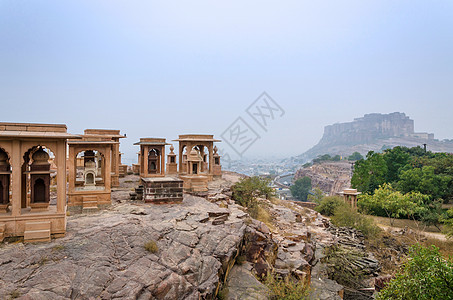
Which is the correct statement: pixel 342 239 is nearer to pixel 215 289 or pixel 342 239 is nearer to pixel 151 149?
pixel 215 289

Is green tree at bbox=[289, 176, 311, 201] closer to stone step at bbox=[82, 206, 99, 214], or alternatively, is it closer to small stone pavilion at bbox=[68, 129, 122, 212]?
small stone pavilion at bbox=[68, 129, 122, 212]

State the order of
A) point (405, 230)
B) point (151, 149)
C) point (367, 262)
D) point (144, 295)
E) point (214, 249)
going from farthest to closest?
point (405, 230) → point (151, 149) → point (367, 262) → point (214, 249) → point (144, 295)

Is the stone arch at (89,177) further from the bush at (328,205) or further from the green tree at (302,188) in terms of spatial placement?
the green tree at (302,188)

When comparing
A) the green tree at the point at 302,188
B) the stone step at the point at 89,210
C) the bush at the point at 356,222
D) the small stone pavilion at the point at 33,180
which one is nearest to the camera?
the small stone pavilion at the point at 33,180

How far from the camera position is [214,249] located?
897cm

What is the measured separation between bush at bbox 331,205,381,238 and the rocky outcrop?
130ft

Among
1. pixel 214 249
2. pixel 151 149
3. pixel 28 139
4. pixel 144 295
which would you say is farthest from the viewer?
pixel 151 149

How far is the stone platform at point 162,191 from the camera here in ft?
40.8

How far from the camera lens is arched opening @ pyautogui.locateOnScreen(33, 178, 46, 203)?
8055 millimetres

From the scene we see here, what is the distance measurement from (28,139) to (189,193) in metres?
Result: 9.95

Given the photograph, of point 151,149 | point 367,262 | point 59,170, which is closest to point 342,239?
point 367,262

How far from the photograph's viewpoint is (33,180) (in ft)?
26.6

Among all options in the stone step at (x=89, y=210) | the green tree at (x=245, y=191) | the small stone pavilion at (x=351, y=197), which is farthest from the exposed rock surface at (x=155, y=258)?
the small stone pavilion at (x=351, y=197)

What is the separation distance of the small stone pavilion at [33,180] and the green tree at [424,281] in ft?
33.3
